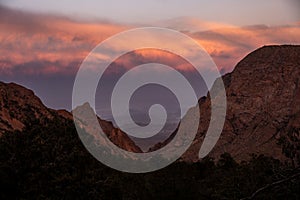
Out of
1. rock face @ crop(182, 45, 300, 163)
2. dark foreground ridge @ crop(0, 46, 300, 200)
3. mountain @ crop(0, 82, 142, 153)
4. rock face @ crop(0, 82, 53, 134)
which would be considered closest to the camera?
dark foreground ridge @ crop(0, 46, 300, 200)

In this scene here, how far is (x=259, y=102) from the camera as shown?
139000 millimetres

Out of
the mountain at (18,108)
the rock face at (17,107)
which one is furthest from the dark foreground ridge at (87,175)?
the rock face at (17,107)

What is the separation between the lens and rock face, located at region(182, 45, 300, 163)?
387ft

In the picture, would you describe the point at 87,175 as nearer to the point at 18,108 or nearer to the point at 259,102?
the point at 18,108

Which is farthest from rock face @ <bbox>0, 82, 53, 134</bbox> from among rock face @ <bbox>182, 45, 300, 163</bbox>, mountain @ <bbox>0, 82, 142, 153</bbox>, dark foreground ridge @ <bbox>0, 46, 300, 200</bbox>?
rock face @ <bbox>182, 45, 300, 163</bbox>

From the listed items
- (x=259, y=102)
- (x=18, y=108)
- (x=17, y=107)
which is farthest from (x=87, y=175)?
(x=259, y=102)

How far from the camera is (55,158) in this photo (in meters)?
26.1

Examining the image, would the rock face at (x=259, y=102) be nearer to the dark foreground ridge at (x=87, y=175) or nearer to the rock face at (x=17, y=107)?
the rock face at (x=17, y=107)

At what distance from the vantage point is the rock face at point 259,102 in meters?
118

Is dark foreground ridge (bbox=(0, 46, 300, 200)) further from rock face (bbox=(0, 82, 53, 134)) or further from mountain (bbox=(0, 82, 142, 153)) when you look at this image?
rock face (bbox=(0, 82, 53, 134))

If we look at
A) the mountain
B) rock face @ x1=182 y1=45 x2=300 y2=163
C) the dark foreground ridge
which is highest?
the dark foreground ridge

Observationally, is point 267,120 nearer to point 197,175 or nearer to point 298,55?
point 298,55

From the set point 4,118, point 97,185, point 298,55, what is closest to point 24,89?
point 4,118

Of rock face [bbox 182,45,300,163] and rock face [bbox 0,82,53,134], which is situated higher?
rock face [bbox 0,82,53,134]
